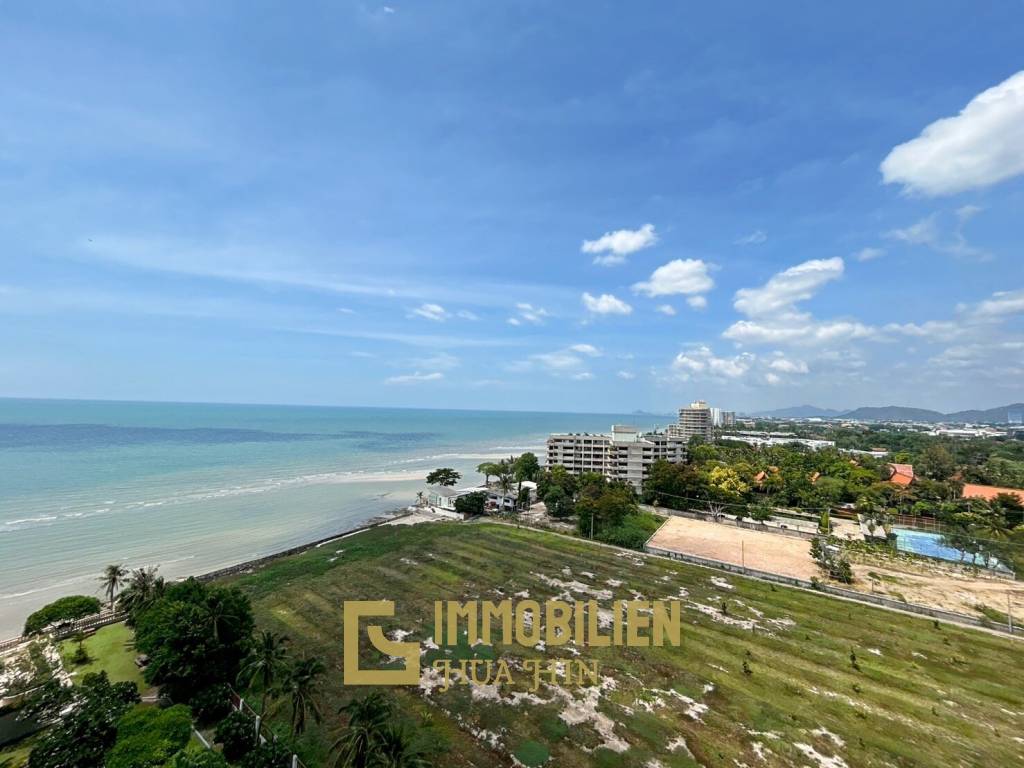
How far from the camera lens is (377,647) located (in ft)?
80.6

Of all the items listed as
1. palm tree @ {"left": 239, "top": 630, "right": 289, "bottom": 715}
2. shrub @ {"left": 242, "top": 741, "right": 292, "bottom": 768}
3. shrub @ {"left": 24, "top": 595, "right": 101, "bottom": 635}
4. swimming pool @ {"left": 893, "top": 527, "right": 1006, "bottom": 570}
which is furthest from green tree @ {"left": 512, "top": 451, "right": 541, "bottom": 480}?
shrub @ {"left": 242, "top": 741, "right": 292, "bottom": 768}

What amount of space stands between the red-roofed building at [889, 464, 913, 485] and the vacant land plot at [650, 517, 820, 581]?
1502 inches

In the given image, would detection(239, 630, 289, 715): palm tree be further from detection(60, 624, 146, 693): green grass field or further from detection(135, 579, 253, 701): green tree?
detection(60, 624, 146, 693): green grass field

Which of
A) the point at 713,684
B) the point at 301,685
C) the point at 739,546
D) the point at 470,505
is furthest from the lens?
the point at 470,505

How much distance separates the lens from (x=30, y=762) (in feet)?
47.0

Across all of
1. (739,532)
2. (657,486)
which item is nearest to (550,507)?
(657,486)

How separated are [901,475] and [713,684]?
7671 cm

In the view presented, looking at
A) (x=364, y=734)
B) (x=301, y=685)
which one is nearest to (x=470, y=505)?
(x=301, y=685)

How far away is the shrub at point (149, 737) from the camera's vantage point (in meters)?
14.4

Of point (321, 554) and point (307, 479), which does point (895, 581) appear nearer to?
point (321, 554)

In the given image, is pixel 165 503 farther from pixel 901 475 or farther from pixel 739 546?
pixel 901 475

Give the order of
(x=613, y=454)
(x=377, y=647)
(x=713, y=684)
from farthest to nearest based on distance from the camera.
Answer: (x=613, y=454), (x=377, y=647), (x=713, y=684)

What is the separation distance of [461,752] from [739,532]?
42501 millimetres

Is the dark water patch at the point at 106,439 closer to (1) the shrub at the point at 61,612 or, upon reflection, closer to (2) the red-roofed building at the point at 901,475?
(1) the shrub at the point at 61,612
